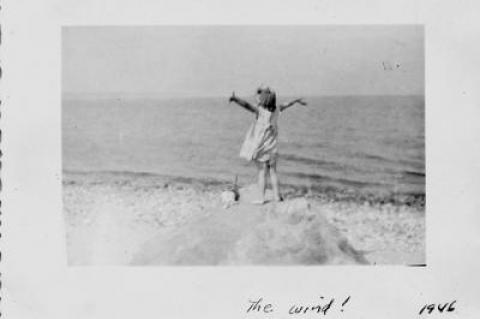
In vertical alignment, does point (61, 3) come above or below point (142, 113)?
above

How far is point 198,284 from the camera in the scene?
11.1 ft

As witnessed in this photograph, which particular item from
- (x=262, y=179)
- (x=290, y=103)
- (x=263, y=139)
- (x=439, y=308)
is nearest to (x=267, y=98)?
(x=290, y=103)

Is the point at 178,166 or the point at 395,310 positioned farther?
the point at 178,166

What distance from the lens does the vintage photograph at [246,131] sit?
351 cm

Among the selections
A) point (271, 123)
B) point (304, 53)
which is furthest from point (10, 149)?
point (304, 53)

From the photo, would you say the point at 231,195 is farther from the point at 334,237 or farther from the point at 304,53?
the point at 304,53

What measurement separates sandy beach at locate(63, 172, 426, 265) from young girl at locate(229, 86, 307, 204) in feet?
0.52

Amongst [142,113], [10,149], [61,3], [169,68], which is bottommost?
[10,149]

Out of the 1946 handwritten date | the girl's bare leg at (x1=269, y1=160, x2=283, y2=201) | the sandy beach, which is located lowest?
the 1946 handwritten date

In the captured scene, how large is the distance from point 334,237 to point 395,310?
1.75 ft

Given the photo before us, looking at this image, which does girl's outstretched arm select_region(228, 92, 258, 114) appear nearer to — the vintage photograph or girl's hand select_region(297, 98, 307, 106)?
the vintage photograph

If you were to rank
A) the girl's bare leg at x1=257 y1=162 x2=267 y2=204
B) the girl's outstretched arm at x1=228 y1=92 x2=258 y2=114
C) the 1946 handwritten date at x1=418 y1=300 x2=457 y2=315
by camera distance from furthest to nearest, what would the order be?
the girl's bare leg at x1=257 y1=162 x2=267 y2=204 → the girl's outstretched arm at x1=228 y1=92 x2=258 y2=114 → the 1946 handwritten date at x1=418 y1=300 x2=457 y2=315

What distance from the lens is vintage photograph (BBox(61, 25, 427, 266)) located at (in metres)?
3.51

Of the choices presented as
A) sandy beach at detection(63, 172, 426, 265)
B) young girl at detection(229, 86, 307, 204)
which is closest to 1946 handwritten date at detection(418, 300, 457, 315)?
sandy beach at detection(63, 172, 426, 265)
